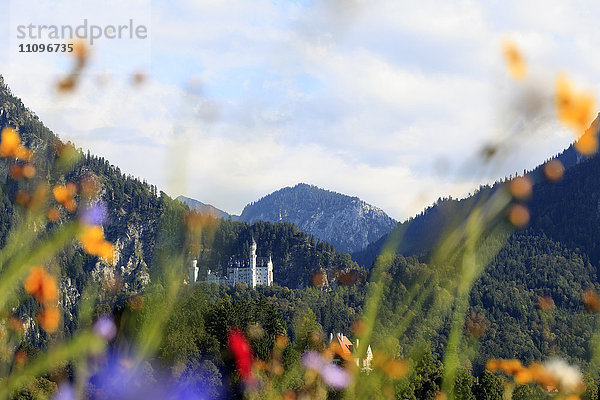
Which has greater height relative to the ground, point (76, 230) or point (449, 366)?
point (76, 230)

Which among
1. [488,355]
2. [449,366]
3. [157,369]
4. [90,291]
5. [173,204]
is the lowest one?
[488,355]

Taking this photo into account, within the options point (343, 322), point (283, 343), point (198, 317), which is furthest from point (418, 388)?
point (343, 322)

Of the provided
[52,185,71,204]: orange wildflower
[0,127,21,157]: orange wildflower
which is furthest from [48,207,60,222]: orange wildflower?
[0,127,21,157]: orange wildflower

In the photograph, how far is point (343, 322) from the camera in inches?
7106

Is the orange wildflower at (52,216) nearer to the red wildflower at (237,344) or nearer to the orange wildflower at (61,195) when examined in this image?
the orange wildflower at (61,195)

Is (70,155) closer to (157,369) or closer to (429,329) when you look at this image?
(157,369)

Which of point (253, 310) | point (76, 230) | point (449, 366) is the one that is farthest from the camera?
point (253, 310)

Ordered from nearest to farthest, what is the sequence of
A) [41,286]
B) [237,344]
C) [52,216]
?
[41,286] < [52,216] < [237,344]

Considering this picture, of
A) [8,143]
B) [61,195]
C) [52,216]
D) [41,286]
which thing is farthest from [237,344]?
[41,286]

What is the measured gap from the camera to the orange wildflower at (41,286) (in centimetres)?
405

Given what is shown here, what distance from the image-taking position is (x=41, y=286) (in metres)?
4.23

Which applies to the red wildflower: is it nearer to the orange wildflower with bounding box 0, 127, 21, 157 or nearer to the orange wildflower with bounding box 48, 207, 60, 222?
the orange wildflower with bounding box 48, 207, 60, 222

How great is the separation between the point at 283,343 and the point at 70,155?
181 ft

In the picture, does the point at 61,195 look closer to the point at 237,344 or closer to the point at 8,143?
the point at 8,143
